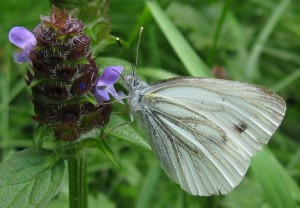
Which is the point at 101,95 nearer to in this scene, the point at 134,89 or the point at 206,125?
the point at 134,89

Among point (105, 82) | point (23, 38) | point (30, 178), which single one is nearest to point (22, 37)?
point (23, 38)

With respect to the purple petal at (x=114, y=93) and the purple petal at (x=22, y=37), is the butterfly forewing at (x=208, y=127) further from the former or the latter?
the purple petal at (x=22, y=37)

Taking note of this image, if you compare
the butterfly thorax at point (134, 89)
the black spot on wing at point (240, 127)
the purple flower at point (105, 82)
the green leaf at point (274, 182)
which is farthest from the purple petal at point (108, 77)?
the green leaf at point (274, 182)

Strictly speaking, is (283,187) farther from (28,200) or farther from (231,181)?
(28,200)

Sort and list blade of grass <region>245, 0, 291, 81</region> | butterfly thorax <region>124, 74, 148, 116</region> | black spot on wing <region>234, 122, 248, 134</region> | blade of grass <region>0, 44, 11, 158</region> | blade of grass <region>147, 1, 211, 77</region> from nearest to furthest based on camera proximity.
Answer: butterfly thorax <region>124, 74, 148, 116</region>, black spot on wing <region>234, 122, 248, 134</region>, blade of grass <region>147, 1, 211, 77</region>, blade of grass <region>0, 44, 11, 158</region>, blade of grass <region>245, 0, 291, 81</region>

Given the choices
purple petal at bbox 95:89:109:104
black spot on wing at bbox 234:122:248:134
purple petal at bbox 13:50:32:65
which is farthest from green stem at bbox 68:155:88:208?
black spot on wing at bbox 234:122:248:134

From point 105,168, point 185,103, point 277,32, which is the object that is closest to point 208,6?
point 277,32

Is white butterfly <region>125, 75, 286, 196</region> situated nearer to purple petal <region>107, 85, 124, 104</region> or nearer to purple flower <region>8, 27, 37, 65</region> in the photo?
purple petal <region>107, 85, 124, 104</region>
